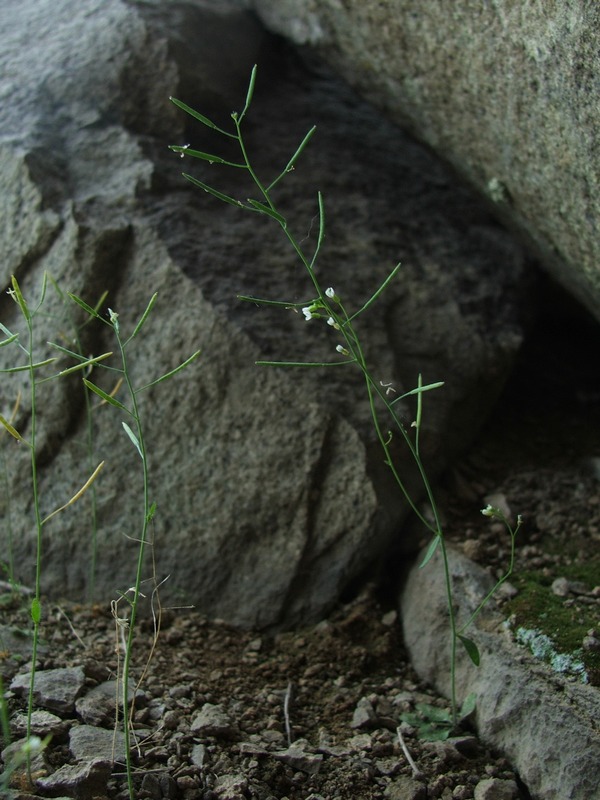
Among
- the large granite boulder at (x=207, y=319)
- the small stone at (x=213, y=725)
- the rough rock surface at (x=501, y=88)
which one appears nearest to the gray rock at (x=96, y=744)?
the small stone at (x=213, y=725)

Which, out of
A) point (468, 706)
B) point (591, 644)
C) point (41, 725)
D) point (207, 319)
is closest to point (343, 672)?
point (468, 706)

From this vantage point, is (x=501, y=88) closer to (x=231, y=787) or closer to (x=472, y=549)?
(x=472, y=549)

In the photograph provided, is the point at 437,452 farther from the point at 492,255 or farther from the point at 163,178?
the point at 163,178

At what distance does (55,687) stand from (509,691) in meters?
0.78

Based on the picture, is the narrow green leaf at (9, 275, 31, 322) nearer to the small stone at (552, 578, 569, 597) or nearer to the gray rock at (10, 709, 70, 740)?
the gray rock at (10, 709, 70, 740)

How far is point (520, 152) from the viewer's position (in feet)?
5.93

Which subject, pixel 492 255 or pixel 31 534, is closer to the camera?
pixel 31 534

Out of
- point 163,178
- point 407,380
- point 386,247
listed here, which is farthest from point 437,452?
point 163,178

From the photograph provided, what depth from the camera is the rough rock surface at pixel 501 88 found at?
4.93 ft

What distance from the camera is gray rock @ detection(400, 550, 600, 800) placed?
1.37 meters

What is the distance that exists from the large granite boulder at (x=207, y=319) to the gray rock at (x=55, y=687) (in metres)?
0.29

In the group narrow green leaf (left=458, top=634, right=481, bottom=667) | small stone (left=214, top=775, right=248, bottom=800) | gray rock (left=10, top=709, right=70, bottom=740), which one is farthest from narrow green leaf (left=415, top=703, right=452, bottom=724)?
gray rock (left=10, top=709, right=70, bottom=740)

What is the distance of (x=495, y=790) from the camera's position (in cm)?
135

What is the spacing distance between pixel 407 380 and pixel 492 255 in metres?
0.57
